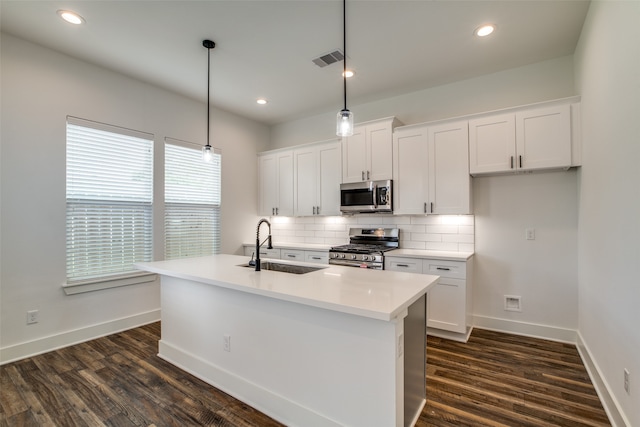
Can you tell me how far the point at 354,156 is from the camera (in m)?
4.12

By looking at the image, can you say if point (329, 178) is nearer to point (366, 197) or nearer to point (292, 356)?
point (366, 197)

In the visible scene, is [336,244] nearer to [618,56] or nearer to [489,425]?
[489,425]

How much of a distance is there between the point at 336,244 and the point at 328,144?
1.50m

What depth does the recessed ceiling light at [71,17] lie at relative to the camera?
2.44m

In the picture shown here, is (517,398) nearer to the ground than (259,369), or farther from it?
nearer to the ground

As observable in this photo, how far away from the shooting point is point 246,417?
1.99m

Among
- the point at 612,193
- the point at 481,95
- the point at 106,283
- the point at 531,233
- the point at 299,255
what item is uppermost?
the point at 481,95

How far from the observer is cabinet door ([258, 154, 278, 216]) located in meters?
5.04

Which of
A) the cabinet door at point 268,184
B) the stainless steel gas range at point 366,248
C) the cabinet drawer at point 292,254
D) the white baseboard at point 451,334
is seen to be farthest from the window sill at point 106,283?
the white baseboard at point 451,334

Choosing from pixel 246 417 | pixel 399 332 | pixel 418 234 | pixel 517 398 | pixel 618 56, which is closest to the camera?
pixel 399 332

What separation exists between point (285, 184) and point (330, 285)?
322 cm

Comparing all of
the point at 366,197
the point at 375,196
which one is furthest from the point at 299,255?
the point at 375,196

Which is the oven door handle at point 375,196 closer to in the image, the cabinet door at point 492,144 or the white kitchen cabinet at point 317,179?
the white kitchen cabinet at point 317,179

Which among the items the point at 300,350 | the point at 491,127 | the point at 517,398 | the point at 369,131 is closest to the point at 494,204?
the point at 491,127
